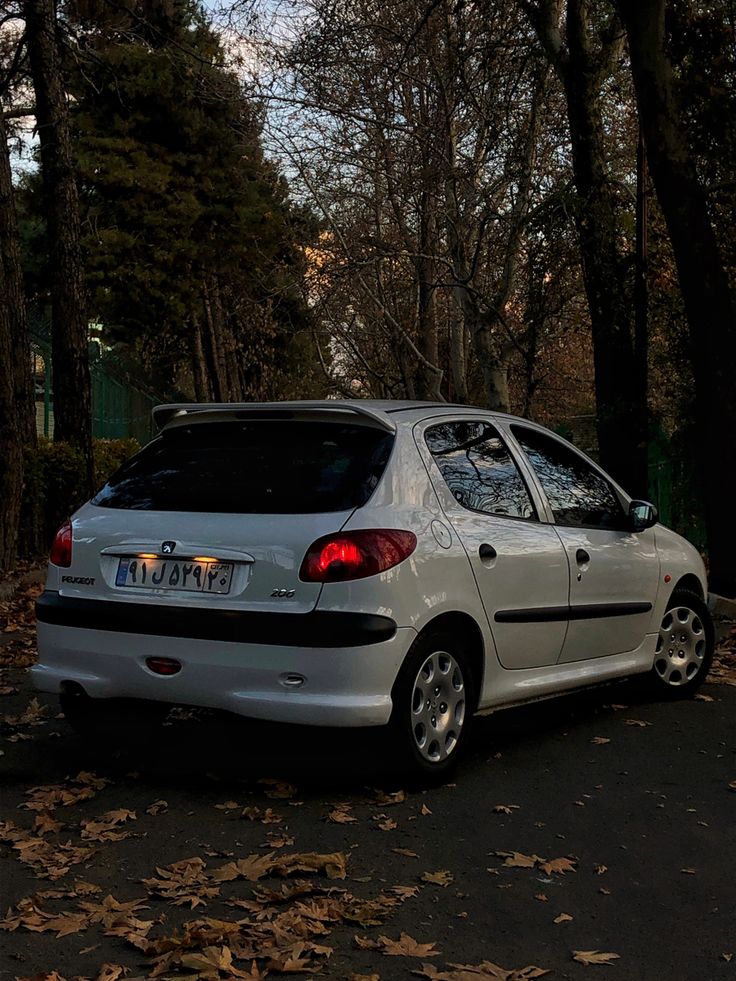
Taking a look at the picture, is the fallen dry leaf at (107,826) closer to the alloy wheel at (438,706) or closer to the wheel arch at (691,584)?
the alloy wheel at (438,706)

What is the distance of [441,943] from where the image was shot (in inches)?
164

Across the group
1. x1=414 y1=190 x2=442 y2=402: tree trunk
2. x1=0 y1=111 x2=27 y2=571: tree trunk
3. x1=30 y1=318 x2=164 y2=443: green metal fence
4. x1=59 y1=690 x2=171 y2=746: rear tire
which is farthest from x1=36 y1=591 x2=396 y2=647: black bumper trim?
x1=414 y1=190 x2=442 y2=402: tree trunk

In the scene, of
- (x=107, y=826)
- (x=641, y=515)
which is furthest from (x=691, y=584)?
(x=107, y=826)

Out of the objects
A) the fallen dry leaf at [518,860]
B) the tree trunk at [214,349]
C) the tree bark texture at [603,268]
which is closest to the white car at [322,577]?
the fallen dry leaf at [518,860]

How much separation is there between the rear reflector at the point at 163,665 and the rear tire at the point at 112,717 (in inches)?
7.1

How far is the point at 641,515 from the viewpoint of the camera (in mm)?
7684

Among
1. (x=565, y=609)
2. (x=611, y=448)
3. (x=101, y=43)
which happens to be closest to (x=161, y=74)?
(x=101, y=43)

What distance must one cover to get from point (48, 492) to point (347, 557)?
11906 mm

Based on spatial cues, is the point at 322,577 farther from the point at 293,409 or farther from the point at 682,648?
the point at 682,648

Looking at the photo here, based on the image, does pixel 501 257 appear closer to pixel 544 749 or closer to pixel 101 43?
pixel 101 43

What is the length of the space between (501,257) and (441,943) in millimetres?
20936

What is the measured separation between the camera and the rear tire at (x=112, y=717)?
6.01 meters

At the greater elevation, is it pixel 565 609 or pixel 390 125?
pixel 390 125

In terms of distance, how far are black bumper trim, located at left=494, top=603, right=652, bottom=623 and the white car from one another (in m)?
0.01
